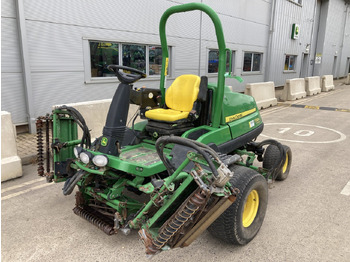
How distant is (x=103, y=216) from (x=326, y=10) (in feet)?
76.7

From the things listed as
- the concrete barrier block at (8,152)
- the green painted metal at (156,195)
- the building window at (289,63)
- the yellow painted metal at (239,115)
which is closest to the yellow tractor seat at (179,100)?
the yellow painted metal at (239,115)

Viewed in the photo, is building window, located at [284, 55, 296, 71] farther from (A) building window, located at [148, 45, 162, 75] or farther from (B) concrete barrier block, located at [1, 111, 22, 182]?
(B) concrete barrier block, located at [1, 111, 22, 182]

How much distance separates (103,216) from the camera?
9.91 ft

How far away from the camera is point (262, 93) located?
36.1 feet

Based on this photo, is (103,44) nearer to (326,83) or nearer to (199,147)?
(199,147)

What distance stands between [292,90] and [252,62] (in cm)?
251

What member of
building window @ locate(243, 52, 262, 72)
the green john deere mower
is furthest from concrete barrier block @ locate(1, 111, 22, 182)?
building window @ locate(243, 52, 262, 72)

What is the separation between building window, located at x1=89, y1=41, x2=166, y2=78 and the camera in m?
7.91

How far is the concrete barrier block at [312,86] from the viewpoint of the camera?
583 inches

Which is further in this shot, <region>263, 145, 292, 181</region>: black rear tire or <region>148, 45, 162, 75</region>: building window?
<region>148, 45, 162, 75</region>: building window

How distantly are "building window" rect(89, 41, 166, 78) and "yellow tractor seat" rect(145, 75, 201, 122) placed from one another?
451 centimetres

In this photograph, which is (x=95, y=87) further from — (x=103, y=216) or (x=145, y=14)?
(x=103, y=216)

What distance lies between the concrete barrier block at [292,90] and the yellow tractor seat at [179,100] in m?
10.4

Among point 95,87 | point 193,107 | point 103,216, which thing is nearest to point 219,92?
point 193,107
